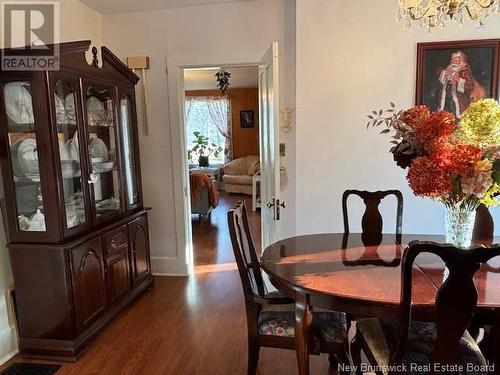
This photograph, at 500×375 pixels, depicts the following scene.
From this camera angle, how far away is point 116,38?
3.57 meters

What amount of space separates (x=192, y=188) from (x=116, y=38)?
2.78 metres

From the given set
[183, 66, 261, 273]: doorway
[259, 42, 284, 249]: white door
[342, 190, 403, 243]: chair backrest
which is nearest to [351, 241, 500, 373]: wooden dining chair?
[342, 190, 403, 243]: chair backrest

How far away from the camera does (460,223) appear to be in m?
1.73

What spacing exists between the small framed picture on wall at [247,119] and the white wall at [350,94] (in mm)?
6277

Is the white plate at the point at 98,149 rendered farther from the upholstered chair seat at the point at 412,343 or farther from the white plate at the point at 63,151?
the upholstered chair seat at the point at 412,343

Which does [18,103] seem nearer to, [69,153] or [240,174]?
[69,153]

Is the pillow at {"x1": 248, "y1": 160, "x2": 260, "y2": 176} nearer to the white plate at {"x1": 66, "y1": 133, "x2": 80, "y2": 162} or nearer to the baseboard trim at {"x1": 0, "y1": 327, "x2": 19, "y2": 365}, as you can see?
the white plate at {"x1": 66, "y1": 133, "x2": 80, "y2": 162}

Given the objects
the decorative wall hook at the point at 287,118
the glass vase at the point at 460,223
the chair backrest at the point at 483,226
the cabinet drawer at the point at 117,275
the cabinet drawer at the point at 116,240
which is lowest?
the cabinet drawer at the point at 117,275

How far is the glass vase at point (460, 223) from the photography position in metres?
1.71

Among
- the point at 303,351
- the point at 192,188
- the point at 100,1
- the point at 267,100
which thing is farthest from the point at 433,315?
the point at 192,188

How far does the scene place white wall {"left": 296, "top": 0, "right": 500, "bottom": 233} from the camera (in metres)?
2.90

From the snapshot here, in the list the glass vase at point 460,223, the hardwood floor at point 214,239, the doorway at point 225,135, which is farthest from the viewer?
the doorway at point 225,135

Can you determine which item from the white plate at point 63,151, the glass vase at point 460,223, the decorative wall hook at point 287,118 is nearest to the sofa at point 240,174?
the decorative wall hook at point 287,118

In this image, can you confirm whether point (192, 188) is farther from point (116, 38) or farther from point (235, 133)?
point (235, 133)
